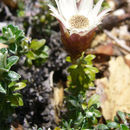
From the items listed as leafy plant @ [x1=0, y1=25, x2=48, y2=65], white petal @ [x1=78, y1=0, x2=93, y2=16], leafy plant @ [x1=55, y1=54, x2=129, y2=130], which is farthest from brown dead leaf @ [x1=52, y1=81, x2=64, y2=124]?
white petal @ [x1=78, y1=0, x2=93, y2=16]

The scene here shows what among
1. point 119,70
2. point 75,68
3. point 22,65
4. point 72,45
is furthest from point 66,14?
point 119,70

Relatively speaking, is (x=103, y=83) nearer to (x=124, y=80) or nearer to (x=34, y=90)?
(x=124, y=80)

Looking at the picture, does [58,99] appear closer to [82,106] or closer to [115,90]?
[82,106]

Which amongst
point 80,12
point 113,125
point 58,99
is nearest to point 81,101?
point 113,125

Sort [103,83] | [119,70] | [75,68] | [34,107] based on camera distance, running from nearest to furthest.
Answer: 1. [75,68]
2. [34,107]
3. [103,83]
4. [119,70]

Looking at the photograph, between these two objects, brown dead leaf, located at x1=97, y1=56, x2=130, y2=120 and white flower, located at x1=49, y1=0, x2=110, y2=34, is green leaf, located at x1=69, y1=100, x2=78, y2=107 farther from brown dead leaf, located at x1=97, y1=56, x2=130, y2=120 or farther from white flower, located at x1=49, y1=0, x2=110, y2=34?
white flower, located at x1=49, y1=0, x2=110, y2=34
